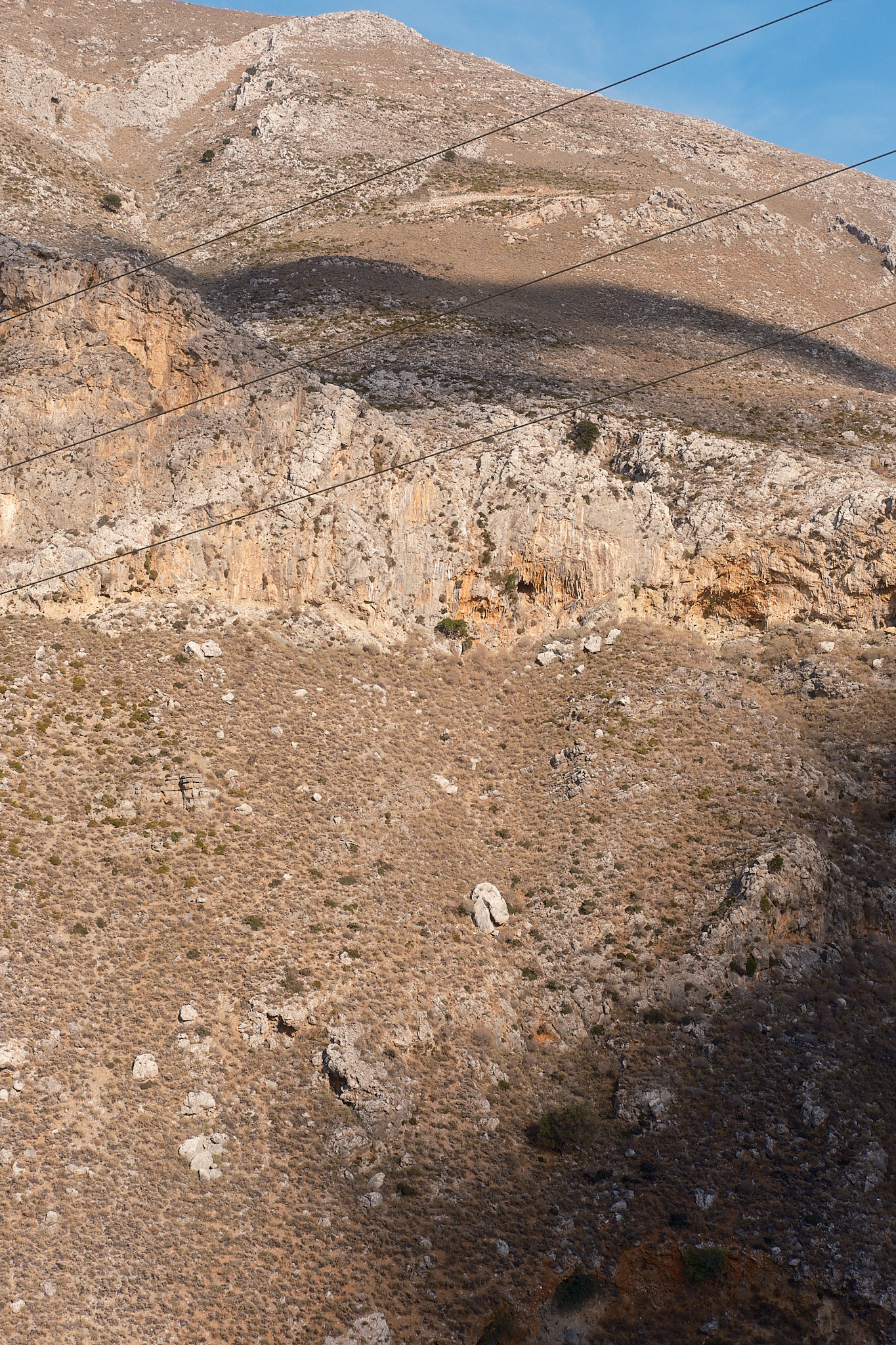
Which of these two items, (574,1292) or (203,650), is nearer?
(574,1292)

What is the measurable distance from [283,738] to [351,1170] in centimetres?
1538

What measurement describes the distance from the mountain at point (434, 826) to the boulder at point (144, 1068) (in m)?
0.11

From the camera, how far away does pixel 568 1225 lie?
2197cm

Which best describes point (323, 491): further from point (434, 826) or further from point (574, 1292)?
point (574, 1292)

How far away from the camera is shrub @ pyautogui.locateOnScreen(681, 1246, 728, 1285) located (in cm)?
2030

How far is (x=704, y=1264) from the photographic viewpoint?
20438 millimetres

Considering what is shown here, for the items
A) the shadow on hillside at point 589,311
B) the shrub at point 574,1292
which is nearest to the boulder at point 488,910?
the shrub at point 574,1292

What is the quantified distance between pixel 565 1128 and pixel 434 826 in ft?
38.3

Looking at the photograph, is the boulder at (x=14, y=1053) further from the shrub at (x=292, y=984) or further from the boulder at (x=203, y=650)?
the boulder at (x=203, y=650)

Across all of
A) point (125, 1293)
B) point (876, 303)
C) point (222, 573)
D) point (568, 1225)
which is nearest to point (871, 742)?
point (568, 1225)

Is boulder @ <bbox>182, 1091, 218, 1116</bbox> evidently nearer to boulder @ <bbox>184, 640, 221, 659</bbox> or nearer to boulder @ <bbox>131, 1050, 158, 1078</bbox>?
boulder @ <bbox>131, 1050, 158, 1078</bbox>

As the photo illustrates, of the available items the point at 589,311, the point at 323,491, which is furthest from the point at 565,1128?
the point at 589,311

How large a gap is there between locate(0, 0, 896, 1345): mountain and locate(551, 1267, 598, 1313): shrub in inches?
3.0

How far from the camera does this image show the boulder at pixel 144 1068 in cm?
2277
